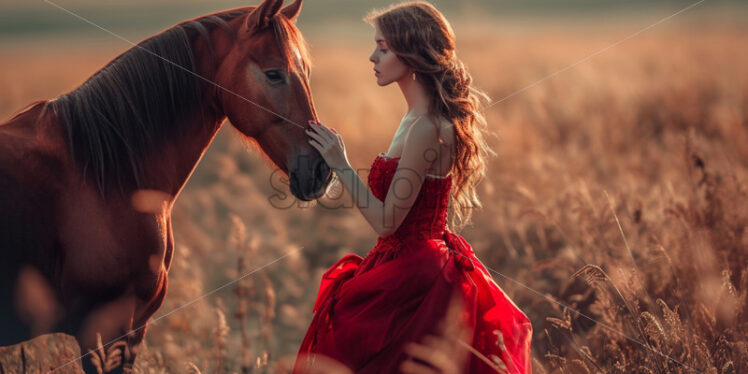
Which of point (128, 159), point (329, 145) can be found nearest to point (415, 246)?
point (329, 145)

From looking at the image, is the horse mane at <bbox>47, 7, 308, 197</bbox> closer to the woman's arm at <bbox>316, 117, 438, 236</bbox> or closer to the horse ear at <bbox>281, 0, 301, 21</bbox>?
the horse ear at <bbox>281, 0, 301, 21</bbox>

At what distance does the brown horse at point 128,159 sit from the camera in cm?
215

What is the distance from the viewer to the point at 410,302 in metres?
2.10

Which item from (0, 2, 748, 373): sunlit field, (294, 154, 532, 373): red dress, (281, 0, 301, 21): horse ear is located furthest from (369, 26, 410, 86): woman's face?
(0, 2, 748, 373): sunlit field

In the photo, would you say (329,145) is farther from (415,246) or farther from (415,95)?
(415,246)

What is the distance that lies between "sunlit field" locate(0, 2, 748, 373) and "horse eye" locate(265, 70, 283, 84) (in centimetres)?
43

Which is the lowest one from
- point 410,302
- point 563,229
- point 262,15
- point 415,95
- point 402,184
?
point 563,229

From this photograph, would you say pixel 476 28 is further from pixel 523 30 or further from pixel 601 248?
pixel 601 248

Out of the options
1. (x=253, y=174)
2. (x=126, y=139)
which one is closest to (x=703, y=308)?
(x=126, y=139)

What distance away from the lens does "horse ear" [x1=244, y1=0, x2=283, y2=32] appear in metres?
2.38

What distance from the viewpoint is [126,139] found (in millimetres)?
2365

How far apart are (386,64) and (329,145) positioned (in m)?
0.38

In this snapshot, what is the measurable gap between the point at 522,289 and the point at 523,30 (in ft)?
83.7

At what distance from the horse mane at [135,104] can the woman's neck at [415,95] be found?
58 cm
